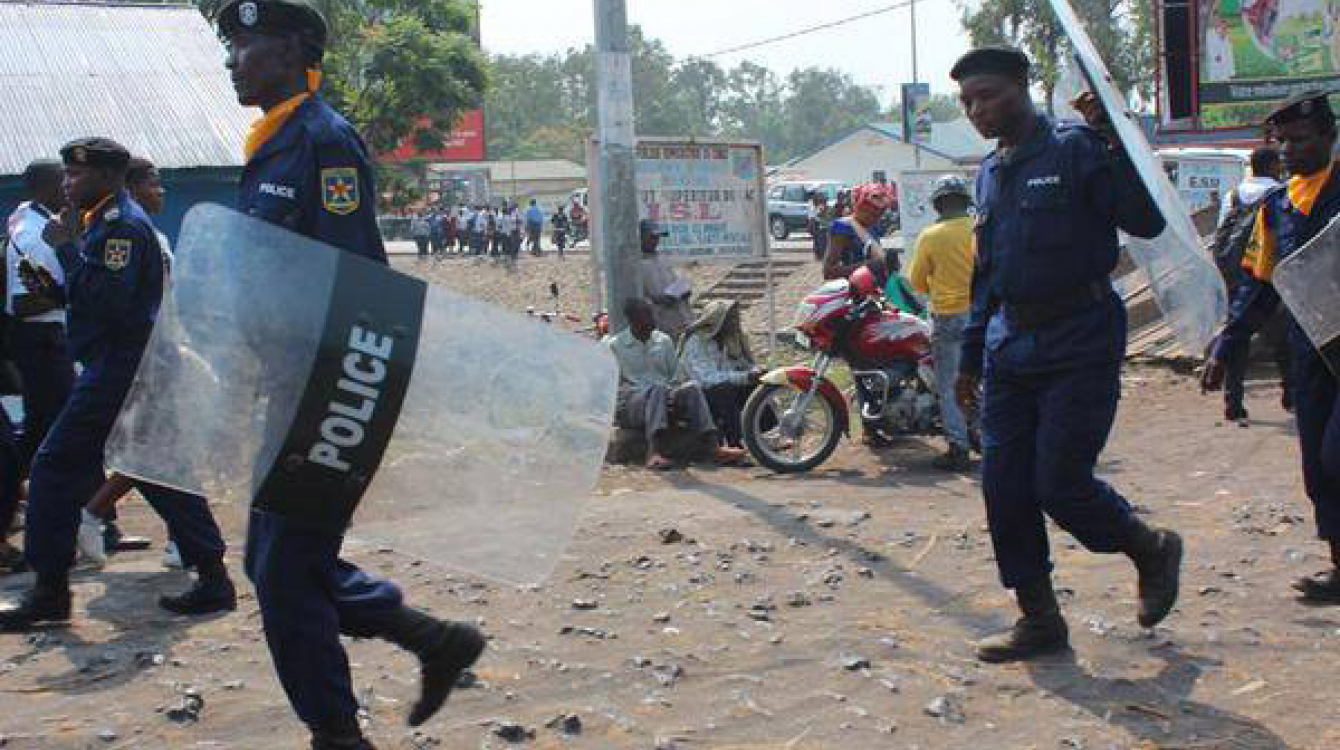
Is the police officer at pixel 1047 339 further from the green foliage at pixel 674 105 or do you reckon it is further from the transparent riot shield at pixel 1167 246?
the green foliage at pixel 674 105

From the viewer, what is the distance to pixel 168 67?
16.6 m

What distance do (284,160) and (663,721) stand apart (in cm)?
190

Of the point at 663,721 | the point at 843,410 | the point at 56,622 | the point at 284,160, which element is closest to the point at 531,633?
the point at 663,721

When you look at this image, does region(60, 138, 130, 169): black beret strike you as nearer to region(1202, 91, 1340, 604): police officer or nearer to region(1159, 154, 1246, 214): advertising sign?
region(1202, 91, 1340, 604): police officer

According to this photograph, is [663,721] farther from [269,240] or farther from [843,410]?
[843,410]

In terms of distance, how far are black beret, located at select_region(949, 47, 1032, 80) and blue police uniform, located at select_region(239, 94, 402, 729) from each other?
6.38ft

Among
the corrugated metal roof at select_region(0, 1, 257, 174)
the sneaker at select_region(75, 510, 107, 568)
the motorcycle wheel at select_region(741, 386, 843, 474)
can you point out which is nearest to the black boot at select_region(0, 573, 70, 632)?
the sneaker at select_region(75, 510, 107, 568)

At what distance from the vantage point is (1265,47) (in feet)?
74.3

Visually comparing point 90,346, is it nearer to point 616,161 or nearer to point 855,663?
point 855,663

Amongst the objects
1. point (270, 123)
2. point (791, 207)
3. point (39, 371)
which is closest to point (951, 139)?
point (791, 207)

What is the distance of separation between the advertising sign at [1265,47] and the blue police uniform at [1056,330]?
1958cm

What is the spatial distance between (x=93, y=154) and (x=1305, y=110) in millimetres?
4351

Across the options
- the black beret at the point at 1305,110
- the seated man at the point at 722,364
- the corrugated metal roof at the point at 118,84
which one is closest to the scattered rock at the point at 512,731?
the black beret at the point at 1305,110

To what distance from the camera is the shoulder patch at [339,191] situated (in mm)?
3660
